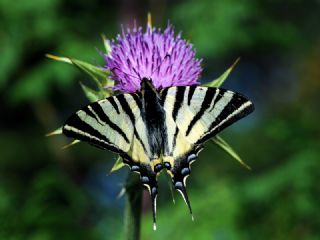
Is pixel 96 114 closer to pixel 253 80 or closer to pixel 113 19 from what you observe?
pixel 113 19

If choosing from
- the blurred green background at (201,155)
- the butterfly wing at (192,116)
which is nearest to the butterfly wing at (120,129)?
the butterfly wing at (192,116)

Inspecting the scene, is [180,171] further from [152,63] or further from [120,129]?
[152,63]

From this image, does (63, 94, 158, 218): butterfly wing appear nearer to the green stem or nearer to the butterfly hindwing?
the butterfly hindwing

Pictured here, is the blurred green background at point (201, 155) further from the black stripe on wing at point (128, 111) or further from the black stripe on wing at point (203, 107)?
the black stripe on wing at point (203, 107)

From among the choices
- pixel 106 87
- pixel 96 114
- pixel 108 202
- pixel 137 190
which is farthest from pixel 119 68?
pixel 108 202

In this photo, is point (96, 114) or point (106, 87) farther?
point (106, 87)

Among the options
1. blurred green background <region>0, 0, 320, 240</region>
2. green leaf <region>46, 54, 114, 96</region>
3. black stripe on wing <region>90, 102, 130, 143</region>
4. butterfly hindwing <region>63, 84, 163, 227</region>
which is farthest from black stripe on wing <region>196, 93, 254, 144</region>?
blurred green background <region>0, 0, 320, 240</region>
